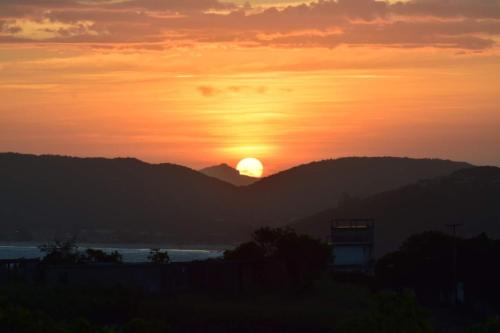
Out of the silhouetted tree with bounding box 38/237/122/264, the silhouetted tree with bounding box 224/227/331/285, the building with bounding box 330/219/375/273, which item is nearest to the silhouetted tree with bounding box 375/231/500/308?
the building with bounding box 330/219/375/273

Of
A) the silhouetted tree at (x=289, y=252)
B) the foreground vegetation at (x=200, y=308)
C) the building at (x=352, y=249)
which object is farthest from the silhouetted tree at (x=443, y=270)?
the foreground vegetation at (x=200, y=308)

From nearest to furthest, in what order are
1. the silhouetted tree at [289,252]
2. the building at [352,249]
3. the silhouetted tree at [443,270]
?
the silhouetted tree at [289,252]
the silhouetted tree at [443,270]
the building at [352,249]

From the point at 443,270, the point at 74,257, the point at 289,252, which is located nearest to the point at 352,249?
the point at 443,270

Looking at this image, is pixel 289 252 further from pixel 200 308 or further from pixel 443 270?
pixel 200 308

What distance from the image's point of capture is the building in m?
81.8

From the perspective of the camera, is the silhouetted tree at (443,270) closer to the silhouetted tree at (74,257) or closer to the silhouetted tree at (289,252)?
the silhouetted tree at (289,252)

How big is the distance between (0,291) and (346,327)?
1718 cm

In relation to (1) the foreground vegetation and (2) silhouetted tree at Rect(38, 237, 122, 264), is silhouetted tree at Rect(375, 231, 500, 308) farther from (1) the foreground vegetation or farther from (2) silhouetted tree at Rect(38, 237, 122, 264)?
(2) silhouetted tree at Rect(38, 237, 122, 264)

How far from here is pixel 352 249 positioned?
271 ft

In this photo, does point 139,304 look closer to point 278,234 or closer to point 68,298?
point 68,298

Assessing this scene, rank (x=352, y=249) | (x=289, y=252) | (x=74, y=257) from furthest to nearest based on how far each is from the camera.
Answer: (x=352, y=249) < (x=74, y=257) < (x=289, y=252)

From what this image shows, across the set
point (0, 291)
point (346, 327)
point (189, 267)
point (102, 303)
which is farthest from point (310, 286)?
point (346, 327)

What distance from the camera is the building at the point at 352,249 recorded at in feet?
268

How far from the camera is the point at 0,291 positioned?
46031mm
